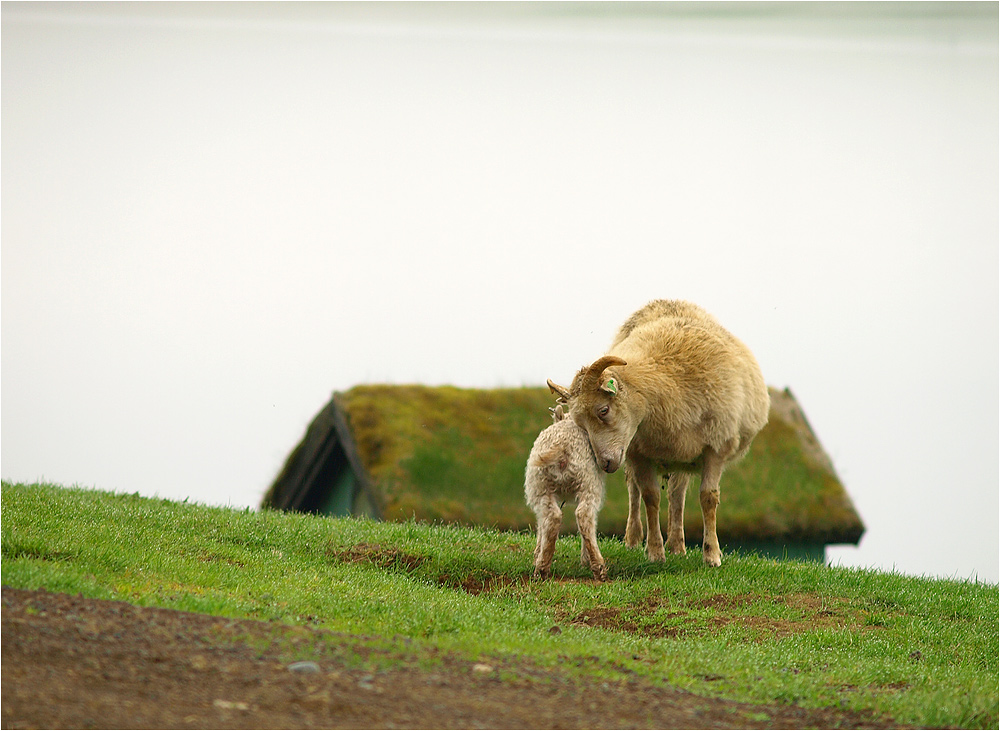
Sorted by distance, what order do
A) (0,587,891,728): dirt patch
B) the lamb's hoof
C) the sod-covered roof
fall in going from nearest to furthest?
(0,587,891,728): dirt patch
the lamb's hoof
the sod-covered roof

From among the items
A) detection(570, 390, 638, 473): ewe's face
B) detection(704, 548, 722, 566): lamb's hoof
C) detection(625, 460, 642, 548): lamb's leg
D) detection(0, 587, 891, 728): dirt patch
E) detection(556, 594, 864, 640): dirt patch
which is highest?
detection(570, 390, 638, 473): ewe's face

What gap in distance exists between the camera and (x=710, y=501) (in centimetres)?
1059

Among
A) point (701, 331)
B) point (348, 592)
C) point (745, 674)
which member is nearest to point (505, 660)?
point (745, 674)

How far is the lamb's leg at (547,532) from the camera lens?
Answer: 9.27 meters

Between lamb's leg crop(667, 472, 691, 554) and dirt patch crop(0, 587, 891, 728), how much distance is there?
535cm

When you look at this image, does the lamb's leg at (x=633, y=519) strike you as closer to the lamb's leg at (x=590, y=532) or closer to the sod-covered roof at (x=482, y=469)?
the lamb's leg at (x=590, y=532)

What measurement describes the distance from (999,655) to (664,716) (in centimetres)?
398

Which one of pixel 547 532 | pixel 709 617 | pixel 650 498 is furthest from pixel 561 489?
pixel 709 617

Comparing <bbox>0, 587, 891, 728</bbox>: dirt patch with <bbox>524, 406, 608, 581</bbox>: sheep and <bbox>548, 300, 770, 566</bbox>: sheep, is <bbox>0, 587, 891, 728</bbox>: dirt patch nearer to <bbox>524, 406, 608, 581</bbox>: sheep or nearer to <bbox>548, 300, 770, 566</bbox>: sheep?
<bbox>524, 406, 608, 581</bbox>: sheep

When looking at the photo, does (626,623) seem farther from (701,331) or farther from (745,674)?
(701,331)

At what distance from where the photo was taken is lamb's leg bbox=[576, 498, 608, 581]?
9211 mm

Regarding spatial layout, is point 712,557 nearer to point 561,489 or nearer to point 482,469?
point 561,489

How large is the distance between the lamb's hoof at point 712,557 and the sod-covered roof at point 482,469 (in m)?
5.47

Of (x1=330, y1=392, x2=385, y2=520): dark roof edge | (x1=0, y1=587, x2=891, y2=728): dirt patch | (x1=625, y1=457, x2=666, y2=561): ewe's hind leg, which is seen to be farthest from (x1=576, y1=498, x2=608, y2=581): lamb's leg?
(x1=330, y1=392, x2=385, y2=520): dark roof edge
